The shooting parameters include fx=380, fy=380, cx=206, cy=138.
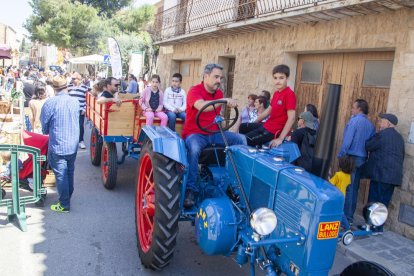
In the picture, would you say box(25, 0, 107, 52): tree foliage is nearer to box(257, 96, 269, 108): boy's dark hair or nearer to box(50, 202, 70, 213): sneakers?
box(257, 96, 269, 108): boy's dark hair

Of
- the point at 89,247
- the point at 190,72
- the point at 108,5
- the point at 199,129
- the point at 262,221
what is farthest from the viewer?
the point at 108,5

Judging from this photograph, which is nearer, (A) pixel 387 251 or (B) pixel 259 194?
(B) pixel 259 194

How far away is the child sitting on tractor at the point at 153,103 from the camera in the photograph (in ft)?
18.9

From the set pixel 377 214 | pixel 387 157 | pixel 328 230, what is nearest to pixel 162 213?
pixel 328 230

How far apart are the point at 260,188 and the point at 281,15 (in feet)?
15.9

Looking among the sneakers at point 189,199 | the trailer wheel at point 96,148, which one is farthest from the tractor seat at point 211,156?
the trailer wheel at point 96,148

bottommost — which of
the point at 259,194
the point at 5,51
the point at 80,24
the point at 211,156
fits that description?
the point at 259,194

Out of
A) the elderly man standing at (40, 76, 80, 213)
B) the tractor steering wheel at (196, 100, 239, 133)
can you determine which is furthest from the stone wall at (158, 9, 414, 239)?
the elderly man standing at (40, 76, 80, 213)

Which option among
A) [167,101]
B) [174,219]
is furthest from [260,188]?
[167,101]

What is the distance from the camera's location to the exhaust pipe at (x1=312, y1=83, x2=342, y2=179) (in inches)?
99.7

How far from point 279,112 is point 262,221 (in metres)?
2.36

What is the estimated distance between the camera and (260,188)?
299 centimetres

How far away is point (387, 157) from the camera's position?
4957mm

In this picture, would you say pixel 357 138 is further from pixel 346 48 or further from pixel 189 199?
pixel 189 199
